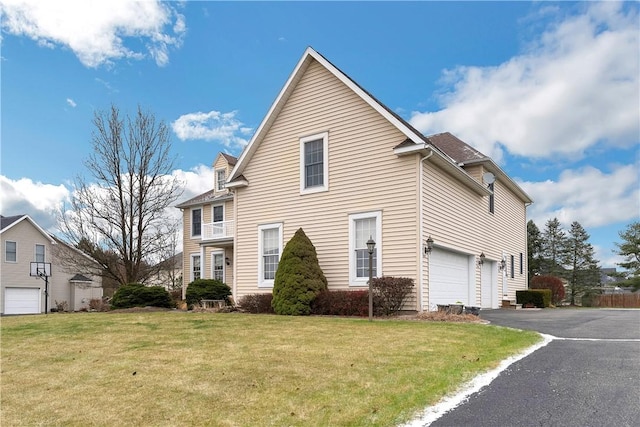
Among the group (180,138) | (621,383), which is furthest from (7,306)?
(621,383)

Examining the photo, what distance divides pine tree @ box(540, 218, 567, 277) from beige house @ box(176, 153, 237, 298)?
1126 inches

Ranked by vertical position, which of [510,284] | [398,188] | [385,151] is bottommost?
[510,284]

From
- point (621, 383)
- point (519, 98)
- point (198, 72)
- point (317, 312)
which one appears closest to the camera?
point (621, 383)

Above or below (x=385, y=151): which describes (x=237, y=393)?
below

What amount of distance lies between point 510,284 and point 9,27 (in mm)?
23666

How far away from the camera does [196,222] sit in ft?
101

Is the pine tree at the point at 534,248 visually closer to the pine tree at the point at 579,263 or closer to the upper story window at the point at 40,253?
the pine tree at the point at 579,263

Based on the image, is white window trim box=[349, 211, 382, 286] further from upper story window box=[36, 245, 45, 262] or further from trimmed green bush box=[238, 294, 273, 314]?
upper story window box=[36, 245, 45, 262]

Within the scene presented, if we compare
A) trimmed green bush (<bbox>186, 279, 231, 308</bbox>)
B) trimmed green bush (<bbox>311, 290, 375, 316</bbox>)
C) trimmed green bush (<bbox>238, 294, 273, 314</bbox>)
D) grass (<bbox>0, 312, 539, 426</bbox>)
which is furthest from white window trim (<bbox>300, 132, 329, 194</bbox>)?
grass (<bbox>0, 312, 539, 426</bbox>)

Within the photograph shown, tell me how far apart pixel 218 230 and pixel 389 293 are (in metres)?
16.4

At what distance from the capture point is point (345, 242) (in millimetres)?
15359

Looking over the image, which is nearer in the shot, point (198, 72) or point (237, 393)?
point (237, 393)

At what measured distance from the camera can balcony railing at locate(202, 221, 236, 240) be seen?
1014 inches

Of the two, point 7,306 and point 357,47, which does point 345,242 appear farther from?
point 7,306
